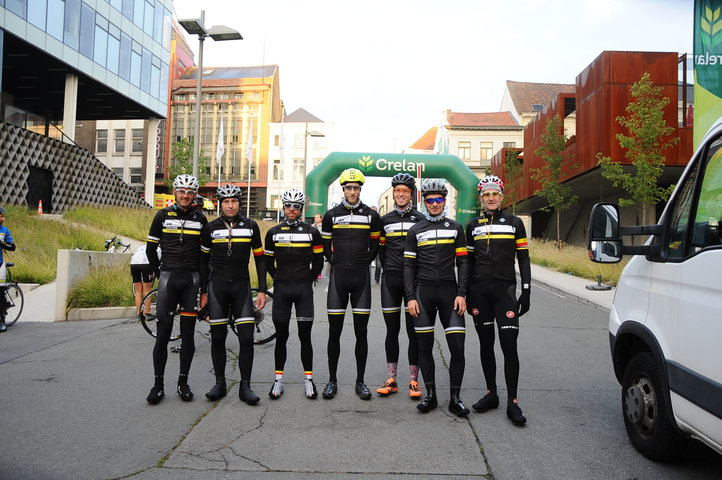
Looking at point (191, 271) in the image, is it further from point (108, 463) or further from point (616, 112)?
point (616, 112)

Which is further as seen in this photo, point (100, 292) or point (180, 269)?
point (100, 292)

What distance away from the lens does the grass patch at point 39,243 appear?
1366 centimetres

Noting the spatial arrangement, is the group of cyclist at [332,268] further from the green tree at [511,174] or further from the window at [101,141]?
the window at [101,141]

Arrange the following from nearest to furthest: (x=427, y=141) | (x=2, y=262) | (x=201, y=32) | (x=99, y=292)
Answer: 1. (x=2, y=262)
2. (x=99, y=292)
3. (x=201, y=32)
4. (x=427, y=141)

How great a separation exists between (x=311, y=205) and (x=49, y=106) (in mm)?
22479

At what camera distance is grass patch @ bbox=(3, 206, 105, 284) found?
1366 cm

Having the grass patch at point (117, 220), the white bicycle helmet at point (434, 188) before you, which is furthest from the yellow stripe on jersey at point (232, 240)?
the grass patch at point (117, 220)

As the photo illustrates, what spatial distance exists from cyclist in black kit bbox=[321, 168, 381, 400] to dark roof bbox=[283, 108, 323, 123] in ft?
219

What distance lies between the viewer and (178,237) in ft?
18.6

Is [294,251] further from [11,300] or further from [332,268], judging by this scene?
[11,300]

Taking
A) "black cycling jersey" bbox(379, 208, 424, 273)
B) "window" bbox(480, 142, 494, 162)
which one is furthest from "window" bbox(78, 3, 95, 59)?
"window" bbox(480, 142, 494, 162)

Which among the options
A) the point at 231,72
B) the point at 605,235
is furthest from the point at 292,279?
the point at 231,72

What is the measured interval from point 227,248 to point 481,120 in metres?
61.0

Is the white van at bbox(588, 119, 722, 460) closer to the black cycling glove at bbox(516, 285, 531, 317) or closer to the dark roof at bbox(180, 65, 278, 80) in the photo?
the black cycling glove at bbox(516, 285, 531, 317)
